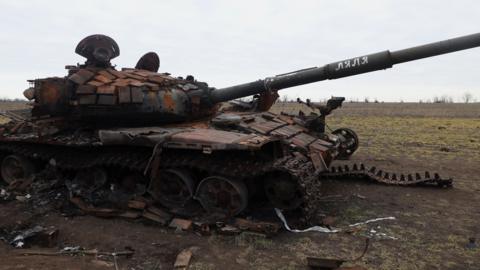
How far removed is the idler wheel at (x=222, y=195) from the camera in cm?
816

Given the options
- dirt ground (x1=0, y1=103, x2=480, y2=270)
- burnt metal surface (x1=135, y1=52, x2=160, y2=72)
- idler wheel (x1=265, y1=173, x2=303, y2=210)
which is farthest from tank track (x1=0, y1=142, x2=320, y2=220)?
burnt metal surface (x1=135, y1=52, x2=160, y2=72)

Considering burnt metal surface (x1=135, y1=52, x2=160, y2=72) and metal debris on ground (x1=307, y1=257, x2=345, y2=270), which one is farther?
burnt metal surface (x1=135, y1=52, x2=160, y2=72)

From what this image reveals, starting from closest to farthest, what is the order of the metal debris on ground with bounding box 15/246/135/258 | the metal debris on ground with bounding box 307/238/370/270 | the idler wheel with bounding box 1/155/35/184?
the metal debris on ground with bounding box 307/238/370/270, the metal debris on ground with bounding box 15/246/135/258, the idler wheel with bounding box 1/155/35/184

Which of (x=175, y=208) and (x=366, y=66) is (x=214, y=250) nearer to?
(x=175, y=208)

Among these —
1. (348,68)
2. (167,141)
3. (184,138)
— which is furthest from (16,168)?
(348,68)

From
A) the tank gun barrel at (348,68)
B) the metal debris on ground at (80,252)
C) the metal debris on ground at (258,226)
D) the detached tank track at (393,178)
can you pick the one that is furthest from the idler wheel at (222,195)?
the detached tank track at (393,178)

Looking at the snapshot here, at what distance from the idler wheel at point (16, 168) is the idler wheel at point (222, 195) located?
4348mm

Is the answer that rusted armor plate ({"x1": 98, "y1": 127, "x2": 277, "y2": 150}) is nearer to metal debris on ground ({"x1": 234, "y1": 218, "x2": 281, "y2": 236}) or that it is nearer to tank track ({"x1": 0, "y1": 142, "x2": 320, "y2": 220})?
tank track ({"x1": 0, "y1": 142, "x2": 320, "y2": 220})

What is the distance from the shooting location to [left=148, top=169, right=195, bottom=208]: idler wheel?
8625 millimetres

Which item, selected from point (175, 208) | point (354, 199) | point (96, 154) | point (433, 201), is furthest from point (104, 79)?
point (433, 201)

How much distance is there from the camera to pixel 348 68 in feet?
28.0

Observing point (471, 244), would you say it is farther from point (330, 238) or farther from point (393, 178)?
point (393, 178)

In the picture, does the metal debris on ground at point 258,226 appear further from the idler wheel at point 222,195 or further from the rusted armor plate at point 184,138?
the rusted armor plate at point 184,138

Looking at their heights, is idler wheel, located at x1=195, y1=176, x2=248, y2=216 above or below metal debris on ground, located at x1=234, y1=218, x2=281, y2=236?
above
